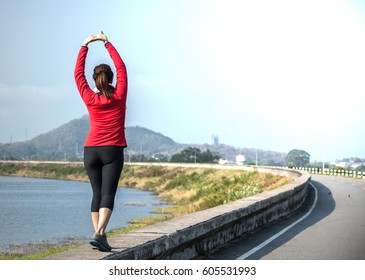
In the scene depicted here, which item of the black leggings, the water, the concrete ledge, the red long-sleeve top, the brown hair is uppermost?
the brown hair

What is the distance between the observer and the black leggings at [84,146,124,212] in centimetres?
791

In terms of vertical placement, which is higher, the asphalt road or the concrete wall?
the concrete wall

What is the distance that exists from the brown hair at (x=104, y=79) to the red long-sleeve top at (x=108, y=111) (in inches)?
2.2

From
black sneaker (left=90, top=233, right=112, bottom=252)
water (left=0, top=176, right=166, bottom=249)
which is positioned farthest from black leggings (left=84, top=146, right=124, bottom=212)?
water (left=0, top=176, right=166, bottom=249)

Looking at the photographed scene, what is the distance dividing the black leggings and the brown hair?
0.55 meters

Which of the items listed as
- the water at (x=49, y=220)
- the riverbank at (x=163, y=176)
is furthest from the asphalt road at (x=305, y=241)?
the riverbank at (x=163, y=176)

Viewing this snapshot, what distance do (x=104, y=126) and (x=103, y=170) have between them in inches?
18.2

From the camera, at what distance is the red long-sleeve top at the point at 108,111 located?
25.9 ft

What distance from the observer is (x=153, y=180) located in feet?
412

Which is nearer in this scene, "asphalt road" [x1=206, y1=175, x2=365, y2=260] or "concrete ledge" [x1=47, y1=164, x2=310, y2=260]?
"concrete ledge" [x1=47, y1=164, x2=310, y2=260]

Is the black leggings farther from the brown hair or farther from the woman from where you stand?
the brown hair
